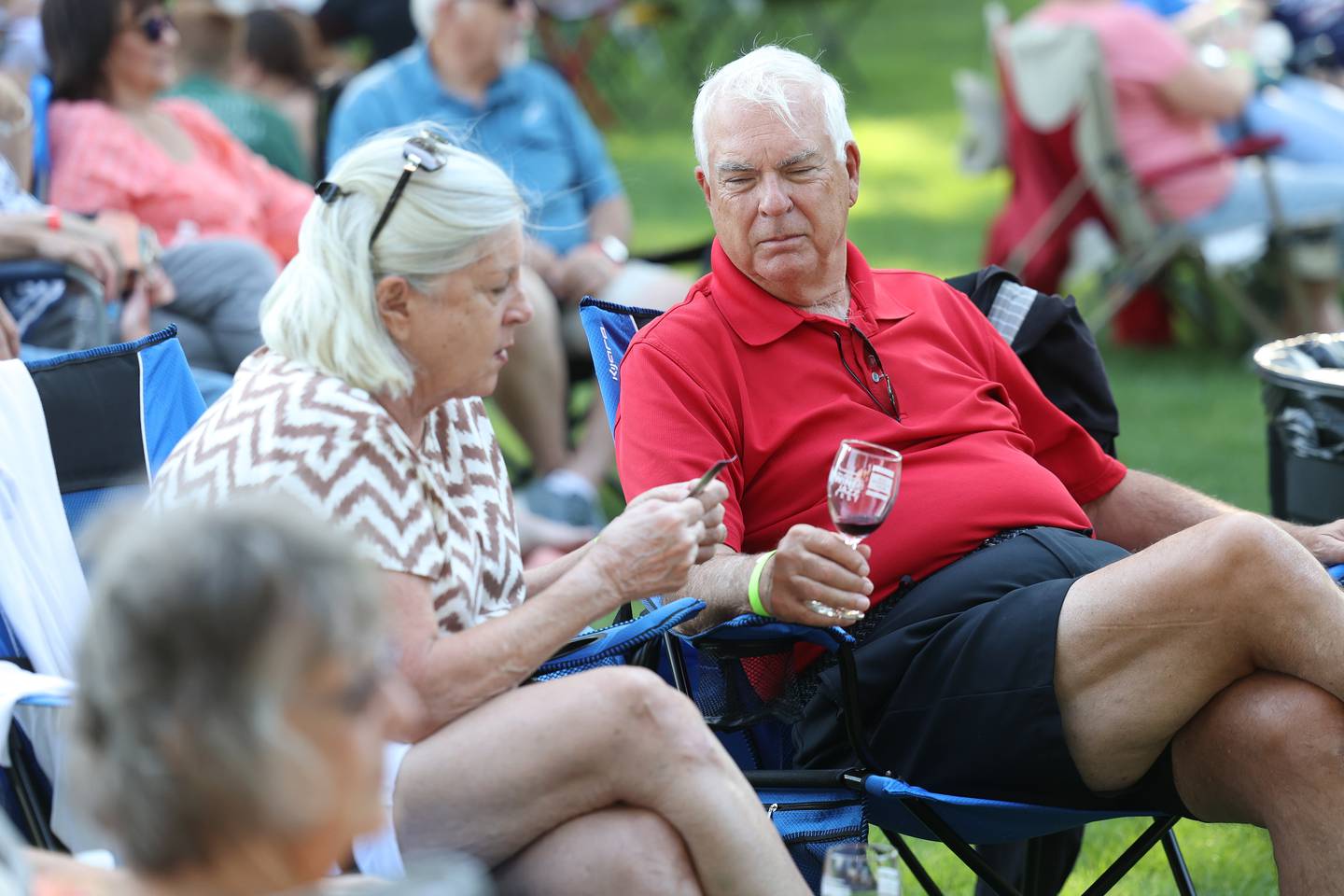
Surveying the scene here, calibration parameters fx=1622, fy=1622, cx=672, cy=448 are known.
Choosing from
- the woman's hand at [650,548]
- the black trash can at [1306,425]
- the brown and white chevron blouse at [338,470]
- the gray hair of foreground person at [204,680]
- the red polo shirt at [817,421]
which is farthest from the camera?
the black trash can at [1306,425]

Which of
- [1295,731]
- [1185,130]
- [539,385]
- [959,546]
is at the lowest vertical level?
[1185,130]

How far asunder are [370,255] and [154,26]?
284 cm

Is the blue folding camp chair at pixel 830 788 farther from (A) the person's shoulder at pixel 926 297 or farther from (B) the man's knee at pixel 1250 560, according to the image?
(A) the person's shoulder at pixel 926 297

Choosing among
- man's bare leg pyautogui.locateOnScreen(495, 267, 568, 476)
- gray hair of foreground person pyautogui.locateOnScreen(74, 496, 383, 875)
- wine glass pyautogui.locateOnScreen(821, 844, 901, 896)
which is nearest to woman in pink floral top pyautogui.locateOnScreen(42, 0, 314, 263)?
man's bare leg pyautogui.locateOnScreen(495, 267, 568, 476)

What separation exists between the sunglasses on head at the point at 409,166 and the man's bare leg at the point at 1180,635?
3.72 ft

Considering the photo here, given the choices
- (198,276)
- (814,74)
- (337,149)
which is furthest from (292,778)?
(337,149)

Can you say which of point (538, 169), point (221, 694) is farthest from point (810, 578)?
point (538, 169)

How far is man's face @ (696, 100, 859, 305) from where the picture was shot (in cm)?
287

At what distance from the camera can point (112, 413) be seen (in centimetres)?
279

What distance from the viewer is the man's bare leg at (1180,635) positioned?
2.29m

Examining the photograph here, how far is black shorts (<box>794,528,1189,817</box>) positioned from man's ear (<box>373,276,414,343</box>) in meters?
0.86

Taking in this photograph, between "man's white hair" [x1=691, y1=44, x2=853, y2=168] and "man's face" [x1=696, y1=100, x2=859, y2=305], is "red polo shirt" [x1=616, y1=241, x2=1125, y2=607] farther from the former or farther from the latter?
"man's white hair" [x1=691, y1=44, x2=853, y2=168]

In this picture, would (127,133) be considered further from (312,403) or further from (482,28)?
(312,403)

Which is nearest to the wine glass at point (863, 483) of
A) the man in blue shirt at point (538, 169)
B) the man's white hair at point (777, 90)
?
the man's white hair at point (777, 90)
